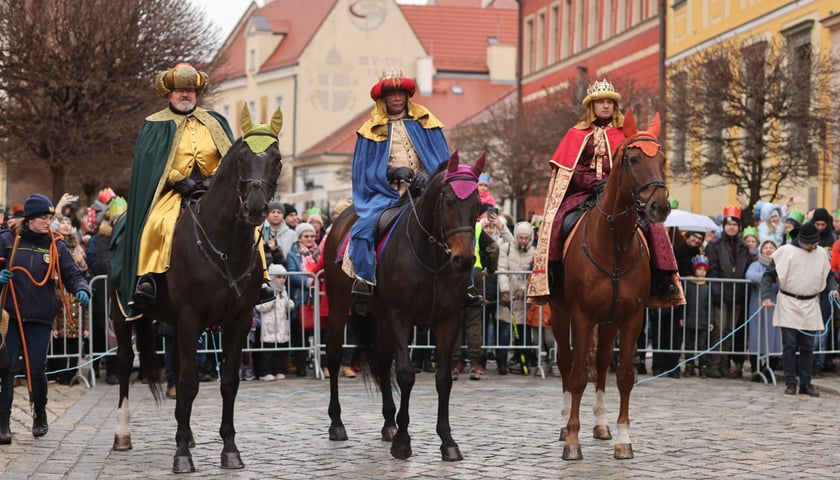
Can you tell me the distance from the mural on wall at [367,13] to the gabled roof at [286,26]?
4.31ft

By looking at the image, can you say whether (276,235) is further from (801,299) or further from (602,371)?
(602,371)

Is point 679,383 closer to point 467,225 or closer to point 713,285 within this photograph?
point 713,285

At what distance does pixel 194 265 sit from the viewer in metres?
10.6

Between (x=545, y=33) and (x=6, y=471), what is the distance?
48632mm

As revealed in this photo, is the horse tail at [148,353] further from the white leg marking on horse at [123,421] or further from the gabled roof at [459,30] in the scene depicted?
the gabled roof at [459,30]

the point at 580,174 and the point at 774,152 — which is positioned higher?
the point at 774,152

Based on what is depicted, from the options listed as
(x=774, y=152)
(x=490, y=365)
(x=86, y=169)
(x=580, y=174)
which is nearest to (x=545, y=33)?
(x=86, y=169)

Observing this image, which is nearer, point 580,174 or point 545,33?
point 580,174

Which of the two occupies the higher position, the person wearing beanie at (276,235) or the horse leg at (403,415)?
the person wearing beanie at (276,235)

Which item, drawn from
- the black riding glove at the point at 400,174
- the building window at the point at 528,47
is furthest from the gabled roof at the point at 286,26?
the black riding glove at the point at 400,174

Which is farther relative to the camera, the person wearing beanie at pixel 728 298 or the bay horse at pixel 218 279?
the person wearing beanie at pixel 728 298

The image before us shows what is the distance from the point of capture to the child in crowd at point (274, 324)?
58.7ft

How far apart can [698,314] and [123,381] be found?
358 inches

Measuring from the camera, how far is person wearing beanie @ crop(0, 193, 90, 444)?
1191cm
